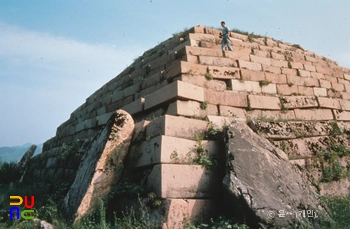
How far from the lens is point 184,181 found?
4367 millimetres

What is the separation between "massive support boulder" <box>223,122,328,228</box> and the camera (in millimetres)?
3812

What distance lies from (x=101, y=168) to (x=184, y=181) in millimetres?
1511

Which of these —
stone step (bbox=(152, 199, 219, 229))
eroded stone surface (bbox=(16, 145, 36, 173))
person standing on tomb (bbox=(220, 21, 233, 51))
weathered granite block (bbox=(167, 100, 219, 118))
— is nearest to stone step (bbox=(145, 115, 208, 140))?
weathered granite block (bbox=(167, 100, 219, 118))

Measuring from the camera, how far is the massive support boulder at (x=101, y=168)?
14.6ft

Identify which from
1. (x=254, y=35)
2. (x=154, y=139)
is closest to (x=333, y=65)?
(x=254, y=35)

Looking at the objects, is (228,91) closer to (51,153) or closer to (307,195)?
(307,195)

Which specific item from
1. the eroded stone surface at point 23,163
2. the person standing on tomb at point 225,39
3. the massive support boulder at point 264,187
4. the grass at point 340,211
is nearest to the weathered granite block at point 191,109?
the massive support boulder at point 264,187

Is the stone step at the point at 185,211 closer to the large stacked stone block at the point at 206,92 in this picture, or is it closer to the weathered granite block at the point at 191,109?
the large stacked stone block at the point at 206,92

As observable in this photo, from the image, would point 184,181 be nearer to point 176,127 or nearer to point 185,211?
point 185,211

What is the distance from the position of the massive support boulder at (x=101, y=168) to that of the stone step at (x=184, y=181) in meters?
0.81

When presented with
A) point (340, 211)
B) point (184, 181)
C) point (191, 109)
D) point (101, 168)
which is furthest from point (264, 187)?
point (101, 168)

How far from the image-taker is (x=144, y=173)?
15.5ft

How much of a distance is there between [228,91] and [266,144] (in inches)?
77.4

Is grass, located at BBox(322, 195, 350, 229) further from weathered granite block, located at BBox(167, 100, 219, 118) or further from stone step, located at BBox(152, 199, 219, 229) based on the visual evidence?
weathered granite block, located at BBox(167, 100, 219, 118)
